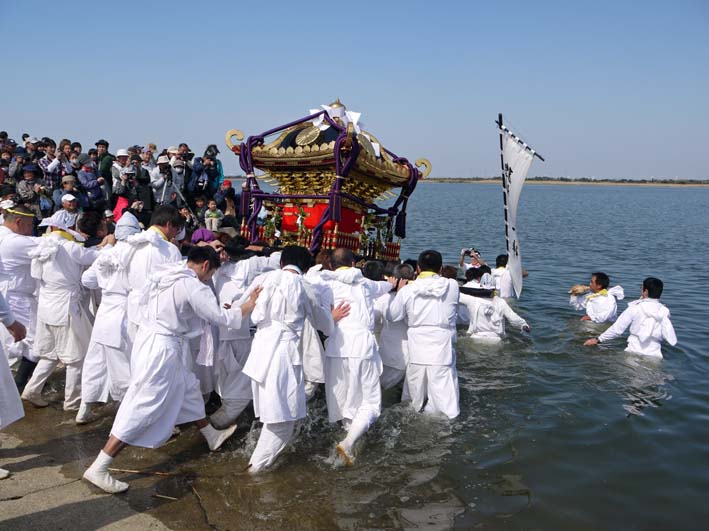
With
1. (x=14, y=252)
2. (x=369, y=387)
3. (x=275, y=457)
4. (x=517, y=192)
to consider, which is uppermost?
(x=517, y=192)

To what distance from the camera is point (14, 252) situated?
5.78 meters

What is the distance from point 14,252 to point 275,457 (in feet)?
11.3

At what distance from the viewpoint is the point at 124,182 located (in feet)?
31.0

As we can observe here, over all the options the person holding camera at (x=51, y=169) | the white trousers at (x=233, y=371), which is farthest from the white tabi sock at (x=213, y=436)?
the person holding camera at (x=51, y=169)

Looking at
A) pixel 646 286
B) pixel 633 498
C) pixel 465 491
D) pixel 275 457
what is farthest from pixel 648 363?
pixel 275 457

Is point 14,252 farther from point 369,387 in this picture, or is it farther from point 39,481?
point 369,387

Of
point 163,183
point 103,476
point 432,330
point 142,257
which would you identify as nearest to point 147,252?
point 142,257

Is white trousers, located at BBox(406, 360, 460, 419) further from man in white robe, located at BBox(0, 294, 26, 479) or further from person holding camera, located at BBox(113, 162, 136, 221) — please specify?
person holding camera, located at BBox(113, 162, 136, 221)

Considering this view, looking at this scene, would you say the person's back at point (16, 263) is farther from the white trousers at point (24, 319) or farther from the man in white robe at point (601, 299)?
the man in white robe at point (601, 299)

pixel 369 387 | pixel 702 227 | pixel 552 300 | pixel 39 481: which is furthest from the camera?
pixel 702 227

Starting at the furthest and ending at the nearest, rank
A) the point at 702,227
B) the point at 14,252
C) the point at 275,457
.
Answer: the point at 702,227
the point at 14,252
the point at 275,457

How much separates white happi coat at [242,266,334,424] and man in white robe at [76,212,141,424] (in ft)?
4.77

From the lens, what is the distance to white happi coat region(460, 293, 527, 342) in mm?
8398

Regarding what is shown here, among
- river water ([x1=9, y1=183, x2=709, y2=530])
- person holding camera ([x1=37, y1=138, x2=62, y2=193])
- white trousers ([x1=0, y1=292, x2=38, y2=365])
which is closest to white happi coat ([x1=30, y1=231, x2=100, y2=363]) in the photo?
white trousers ([x1=0, y1=292, x2=38, y2=365])
